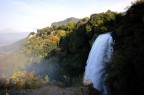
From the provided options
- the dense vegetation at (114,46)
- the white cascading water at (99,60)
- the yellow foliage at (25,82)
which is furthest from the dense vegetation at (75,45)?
the yellow foliage at (25,82)

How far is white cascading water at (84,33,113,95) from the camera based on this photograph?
1928cm

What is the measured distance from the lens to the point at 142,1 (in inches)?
602

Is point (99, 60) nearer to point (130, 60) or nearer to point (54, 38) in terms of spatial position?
point (130, 60)

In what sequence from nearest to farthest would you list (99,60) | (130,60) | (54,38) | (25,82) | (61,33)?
(130,60)
(99,60)
(25,82)
(54,38)
(61,33)

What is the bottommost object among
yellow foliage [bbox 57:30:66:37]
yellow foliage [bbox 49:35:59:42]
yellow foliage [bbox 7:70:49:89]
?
yellow foliage [bbox 7:70:49:89]

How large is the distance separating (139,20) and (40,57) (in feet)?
65.5

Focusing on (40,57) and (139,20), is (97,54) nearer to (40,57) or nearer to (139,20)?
(139,20)

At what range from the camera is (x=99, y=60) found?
20797mm

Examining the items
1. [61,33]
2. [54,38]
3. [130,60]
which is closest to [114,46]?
[130,60]

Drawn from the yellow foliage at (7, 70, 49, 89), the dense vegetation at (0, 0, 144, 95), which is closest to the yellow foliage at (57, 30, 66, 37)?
the dense vegetation at (0, 0, 144, 95)

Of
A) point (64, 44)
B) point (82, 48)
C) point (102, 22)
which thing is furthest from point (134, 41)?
point (64, 44)

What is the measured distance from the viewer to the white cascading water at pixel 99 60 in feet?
63.3

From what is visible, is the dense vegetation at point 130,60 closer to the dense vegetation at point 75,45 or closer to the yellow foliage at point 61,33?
the dense vegetation at point 75,45

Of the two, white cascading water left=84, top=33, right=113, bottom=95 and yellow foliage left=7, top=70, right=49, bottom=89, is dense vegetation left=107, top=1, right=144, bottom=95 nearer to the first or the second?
white cascading water left=84, top=33, right=113, bottom=95
